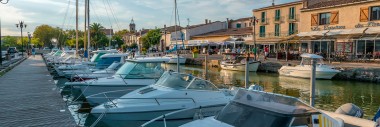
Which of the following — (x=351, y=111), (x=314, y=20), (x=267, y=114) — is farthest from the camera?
(x=314, y=20)

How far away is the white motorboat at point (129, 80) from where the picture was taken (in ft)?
45.6

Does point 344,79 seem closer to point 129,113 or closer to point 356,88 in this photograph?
point 356,88

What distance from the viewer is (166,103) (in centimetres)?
1034

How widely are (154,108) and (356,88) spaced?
56.8 ft

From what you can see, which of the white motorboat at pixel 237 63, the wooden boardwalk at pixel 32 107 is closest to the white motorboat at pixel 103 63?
the wooden boardwalk at pixel 32 107

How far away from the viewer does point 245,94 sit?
271 inches

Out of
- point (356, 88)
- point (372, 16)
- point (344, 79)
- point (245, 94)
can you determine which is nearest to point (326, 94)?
point (356, 88)

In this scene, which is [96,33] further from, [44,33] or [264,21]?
[264,21]

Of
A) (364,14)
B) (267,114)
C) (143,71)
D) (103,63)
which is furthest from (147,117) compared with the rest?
(364,14)

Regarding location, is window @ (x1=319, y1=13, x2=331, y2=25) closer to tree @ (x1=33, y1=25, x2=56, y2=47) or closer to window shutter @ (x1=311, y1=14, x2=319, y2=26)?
window shutter @ (x1=311, y1=14, x2=319, y2=26)

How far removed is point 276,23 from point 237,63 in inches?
693

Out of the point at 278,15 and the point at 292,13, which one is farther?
the point at 278,15

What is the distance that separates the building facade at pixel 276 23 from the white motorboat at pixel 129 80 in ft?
108

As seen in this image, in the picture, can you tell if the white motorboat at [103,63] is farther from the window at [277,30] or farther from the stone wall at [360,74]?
the window at [277,30]
